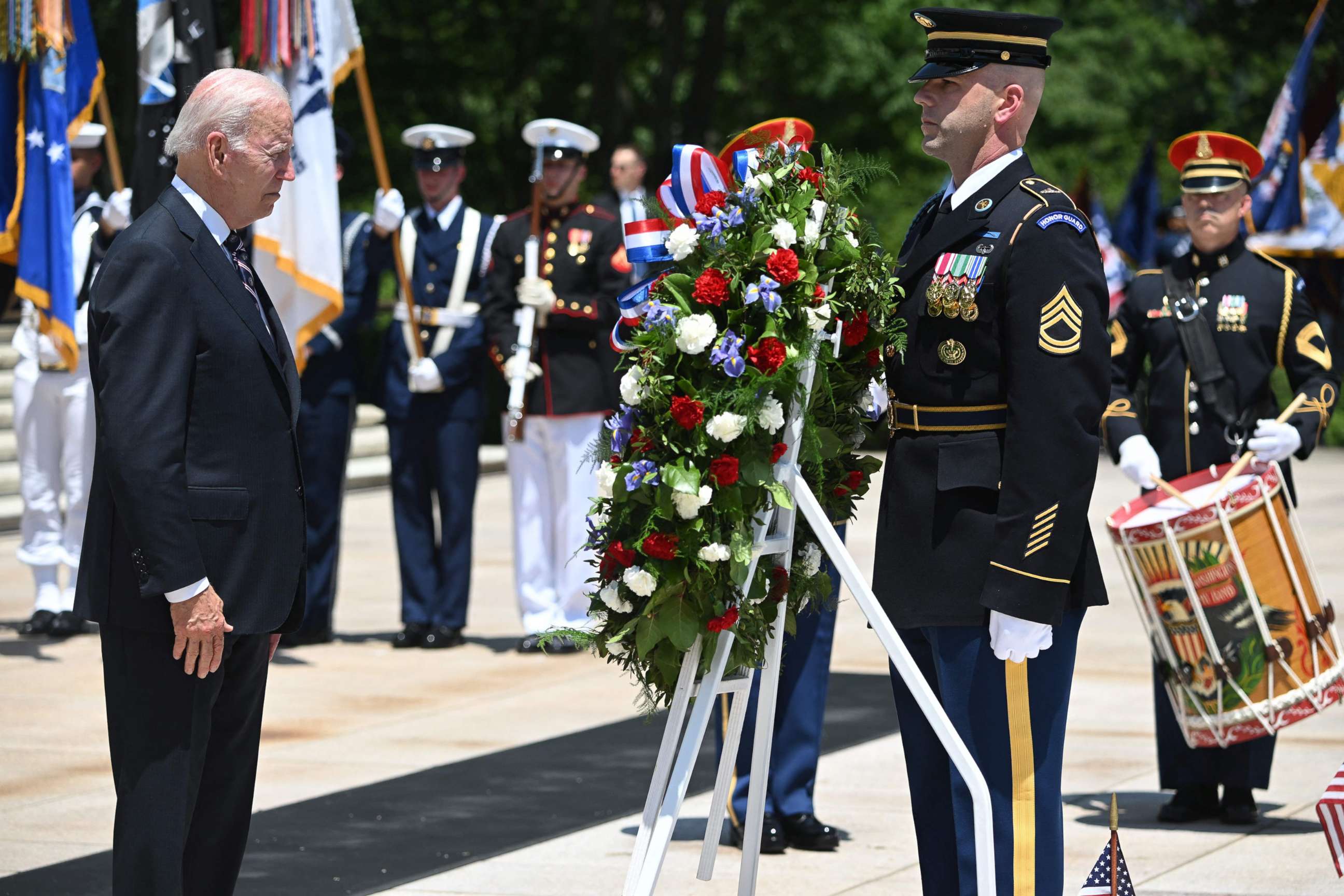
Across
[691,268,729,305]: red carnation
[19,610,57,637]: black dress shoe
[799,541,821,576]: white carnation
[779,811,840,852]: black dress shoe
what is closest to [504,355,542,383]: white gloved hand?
[19,610,57,637]: black dress shoe

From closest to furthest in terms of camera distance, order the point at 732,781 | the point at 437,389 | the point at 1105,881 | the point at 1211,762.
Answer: the point at 1105,881, the point at 732,781, the point at 1211,762, the point at 437,389

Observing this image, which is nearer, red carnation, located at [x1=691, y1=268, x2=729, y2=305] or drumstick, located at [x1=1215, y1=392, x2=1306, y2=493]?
red carnation, located at [x1=691, y1=268, x2=729, y2=305]

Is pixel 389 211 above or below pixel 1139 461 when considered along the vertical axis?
above

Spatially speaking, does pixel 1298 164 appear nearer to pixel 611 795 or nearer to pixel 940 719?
pixel 611 795

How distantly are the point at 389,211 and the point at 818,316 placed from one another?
236 inches

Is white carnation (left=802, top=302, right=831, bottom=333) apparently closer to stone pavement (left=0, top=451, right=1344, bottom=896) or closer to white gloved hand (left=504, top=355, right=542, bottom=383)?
stone pavement (left=0, top=451, right=1344, bottom=896)

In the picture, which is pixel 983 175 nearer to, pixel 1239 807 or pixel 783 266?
pixel 783 266

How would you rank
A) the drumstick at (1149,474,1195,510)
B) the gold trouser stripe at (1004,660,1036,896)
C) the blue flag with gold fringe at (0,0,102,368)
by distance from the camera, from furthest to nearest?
1. the blue flag with gold fringe at (0,0,102,368)
2. the drumstick at (1149,474,1195,510)
3. the gold trouser stripe at (1004,660,1036,896)

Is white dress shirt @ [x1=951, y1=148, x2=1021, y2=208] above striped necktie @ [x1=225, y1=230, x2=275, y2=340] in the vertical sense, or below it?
above

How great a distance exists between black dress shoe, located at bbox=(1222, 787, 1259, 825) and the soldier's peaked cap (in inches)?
118

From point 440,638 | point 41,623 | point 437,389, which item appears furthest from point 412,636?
point 41,623

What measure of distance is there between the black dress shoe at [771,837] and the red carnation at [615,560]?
192cm

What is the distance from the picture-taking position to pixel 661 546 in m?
3.81

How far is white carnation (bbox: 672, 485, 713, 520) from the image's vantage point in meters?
3.78
